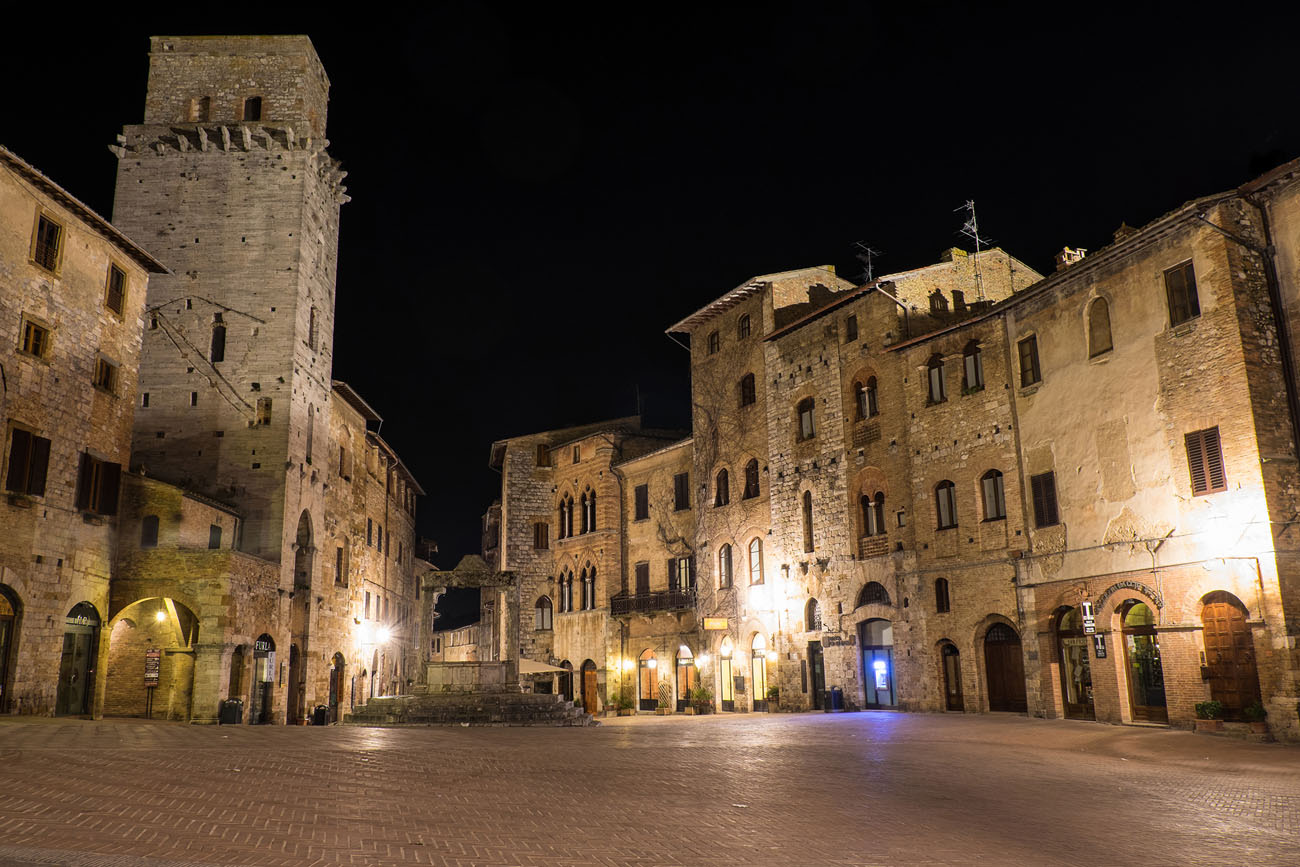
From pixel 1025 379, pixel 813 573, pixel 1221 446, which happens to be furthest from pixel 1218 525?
pixel 813 573

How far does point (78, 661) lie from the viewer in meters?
23.2

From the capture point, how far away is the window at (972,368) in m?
25.9

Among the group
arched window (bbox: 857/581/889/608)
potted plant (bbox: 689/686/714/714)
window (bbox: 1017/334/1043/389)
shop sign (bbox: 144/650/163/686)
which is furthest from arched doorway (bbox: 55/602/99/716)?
window (bbox: 1017/334/1043/389)

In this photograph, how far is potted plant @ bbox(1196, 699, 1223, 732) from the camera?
60.7ft

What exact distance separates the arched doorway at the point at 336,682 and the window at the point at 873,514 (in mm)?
19660

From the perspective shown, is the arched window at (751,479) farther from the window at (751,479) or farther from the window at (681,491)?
the window at (681,491)

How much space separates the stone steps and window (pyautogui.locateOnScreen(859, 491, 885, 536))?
10426 mm

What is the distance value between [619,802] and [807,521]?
→ 21886mm

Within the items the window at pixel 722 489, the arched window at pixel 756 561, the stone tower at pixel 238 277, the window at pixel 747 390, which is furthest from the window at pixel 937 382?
the stone tower at pixel 238 277

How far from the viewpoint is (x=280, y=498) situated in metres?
29.5


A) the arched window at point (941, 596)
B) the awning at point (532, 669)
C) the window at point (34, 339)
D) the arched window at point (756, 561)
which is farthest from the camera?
the arched window at point (756, 561)

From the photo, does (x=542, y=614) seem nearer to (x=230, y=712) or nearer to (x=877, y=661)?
→ (x=877, y=661)

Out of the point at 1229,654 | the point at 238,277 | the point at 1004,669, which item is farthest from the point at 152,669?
the point at 1229,654

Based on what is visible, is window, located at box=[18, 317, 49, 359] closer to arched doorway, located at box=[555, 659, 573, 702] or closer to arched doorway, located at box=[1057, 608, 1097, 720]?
arched doorway, located at box=[1057, 608, 1097, 720]
